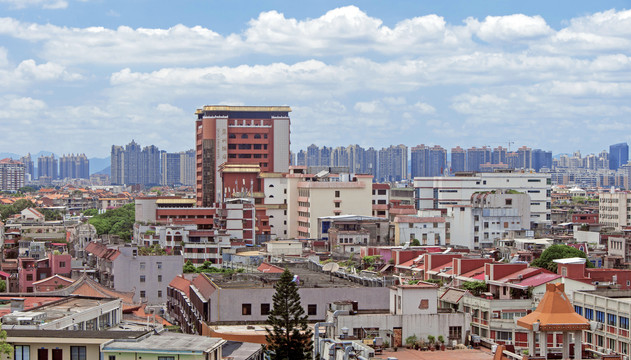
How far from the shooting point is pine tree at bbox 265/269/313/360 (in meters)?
35.6

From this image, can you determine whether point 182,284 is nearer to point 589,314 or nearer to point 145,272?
point 145,272

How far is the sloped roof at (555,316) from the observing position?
28.9 m

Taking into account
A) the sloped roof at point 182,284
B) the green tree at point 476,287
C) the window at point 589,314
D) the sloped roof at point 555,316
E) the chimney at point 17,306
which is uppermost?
the sloped roof at point 555,316

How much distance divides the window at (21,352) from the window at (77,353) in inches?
48.4

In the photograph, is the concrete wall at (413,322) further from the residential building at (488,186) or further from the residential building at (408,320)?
the residential building at (488,186)

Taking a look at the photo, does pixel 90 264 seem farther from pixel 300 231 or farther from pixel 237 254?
pixel 300 231

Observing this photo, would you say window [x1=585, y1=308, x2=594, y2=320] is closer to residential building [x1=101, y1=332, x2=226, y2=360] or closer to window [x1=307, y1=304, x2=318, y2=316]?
window [x1=307, y1=304, x2=318, y2=316]

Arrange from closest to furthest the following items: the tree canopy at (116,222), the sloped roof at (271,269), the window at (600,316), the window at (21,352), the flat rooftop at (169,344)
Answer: the flat rooftop at (169,344) < the window at (21,352) < the window at (600,316) < the sloped roof at (271,269) < the tree canopy at (116,222)

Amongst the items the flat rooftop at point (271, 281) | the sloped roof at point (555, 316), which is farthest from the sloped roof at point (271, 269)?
the sloped roof at point (555, 316)

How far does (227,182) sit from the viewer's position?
411 ft

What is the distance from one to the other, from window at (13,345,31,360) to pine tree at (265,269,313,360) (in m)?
8.85

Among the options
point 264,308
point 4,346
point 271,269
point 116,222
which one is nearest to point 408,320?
point 264,308

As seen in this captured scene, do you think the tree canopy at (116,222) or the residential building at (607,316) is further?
the tree canopy at (116,222)

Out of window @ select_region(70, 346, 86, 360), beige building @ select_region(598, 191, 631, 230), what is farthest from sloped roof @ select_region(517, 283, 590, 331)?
beige building @ select_region(598, 191, 631, 230)
